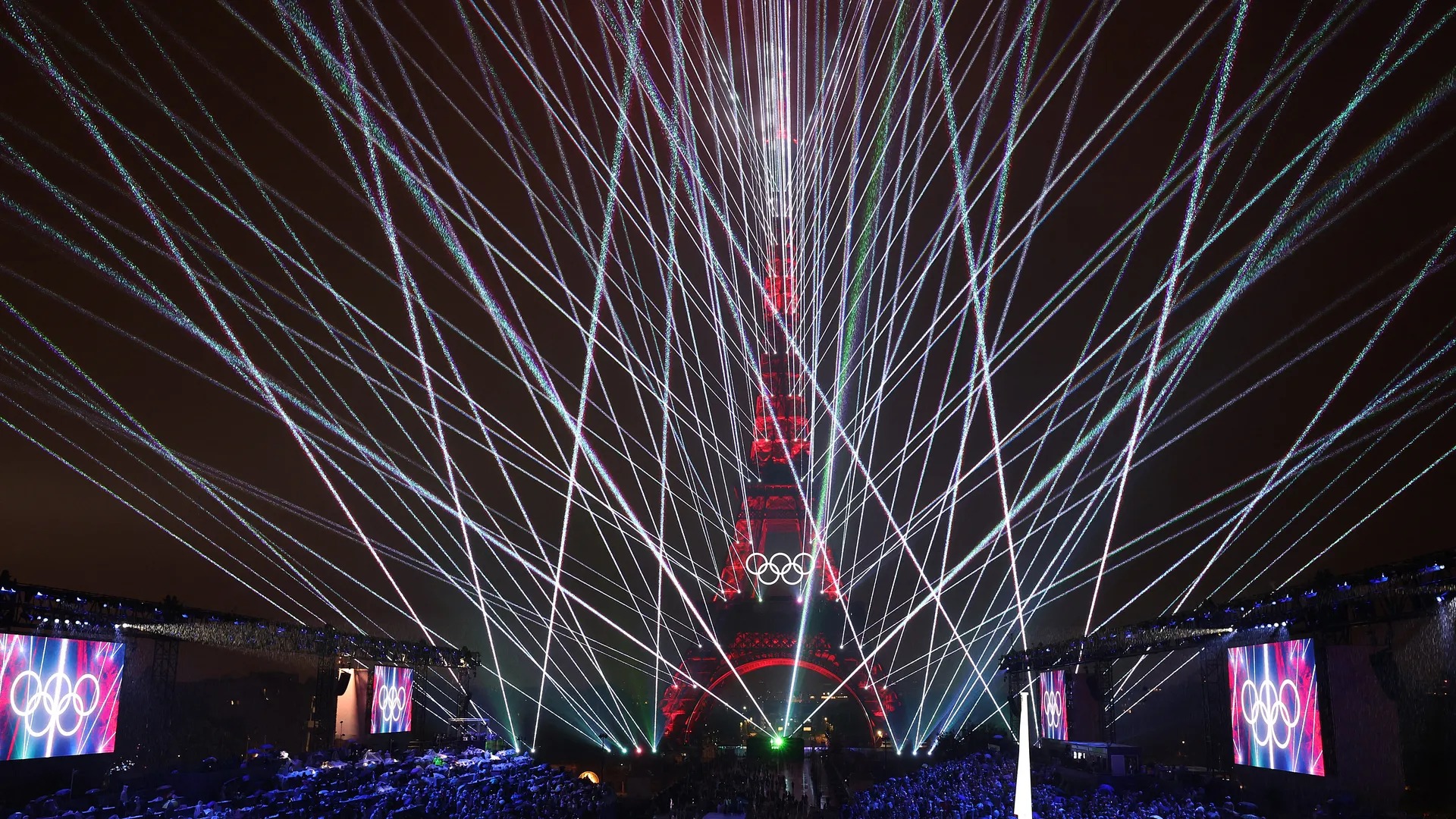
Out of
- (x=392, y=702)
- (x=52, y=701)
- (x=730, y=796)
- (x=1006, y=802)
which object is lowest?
(x=730, y=796)

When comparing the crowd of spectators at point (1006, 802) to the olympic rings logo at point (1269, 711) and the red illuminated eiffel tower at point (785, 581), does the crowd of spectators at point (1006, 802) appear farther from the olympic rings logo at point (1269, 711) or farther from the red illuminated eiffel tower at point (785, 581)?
the red illuminated eiffel tower at point (785, 581)

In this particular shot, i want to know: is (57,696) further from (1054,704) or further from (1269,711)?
(1054,704)

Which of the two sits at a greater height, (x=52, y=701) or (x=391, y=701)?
(x=52, y=701)

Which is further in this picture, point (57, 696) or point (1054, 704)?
point (1054, 704)

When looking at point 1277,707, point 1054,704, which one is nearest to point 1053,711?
point 1054,704

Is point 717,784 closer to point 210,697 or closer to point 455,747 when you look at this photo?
point 455,747

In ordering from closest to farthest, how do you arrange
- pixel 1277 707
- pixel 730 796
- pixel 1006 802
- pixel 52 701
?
pixel 1006 802 < pixel 52 701 < pixel 1277 707 < pixel 730 796

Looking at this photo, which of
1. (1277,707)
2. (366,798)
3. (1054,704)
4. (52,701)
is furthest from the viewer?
(1054,704)

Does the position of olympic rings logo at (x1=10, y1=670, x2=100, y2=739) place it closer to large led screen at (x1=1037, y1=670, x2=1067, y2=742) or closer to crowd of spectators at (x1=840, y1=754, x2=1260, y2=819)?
crowd of spectators at (x1=840, y1=754, x2=1260, y2=819)
